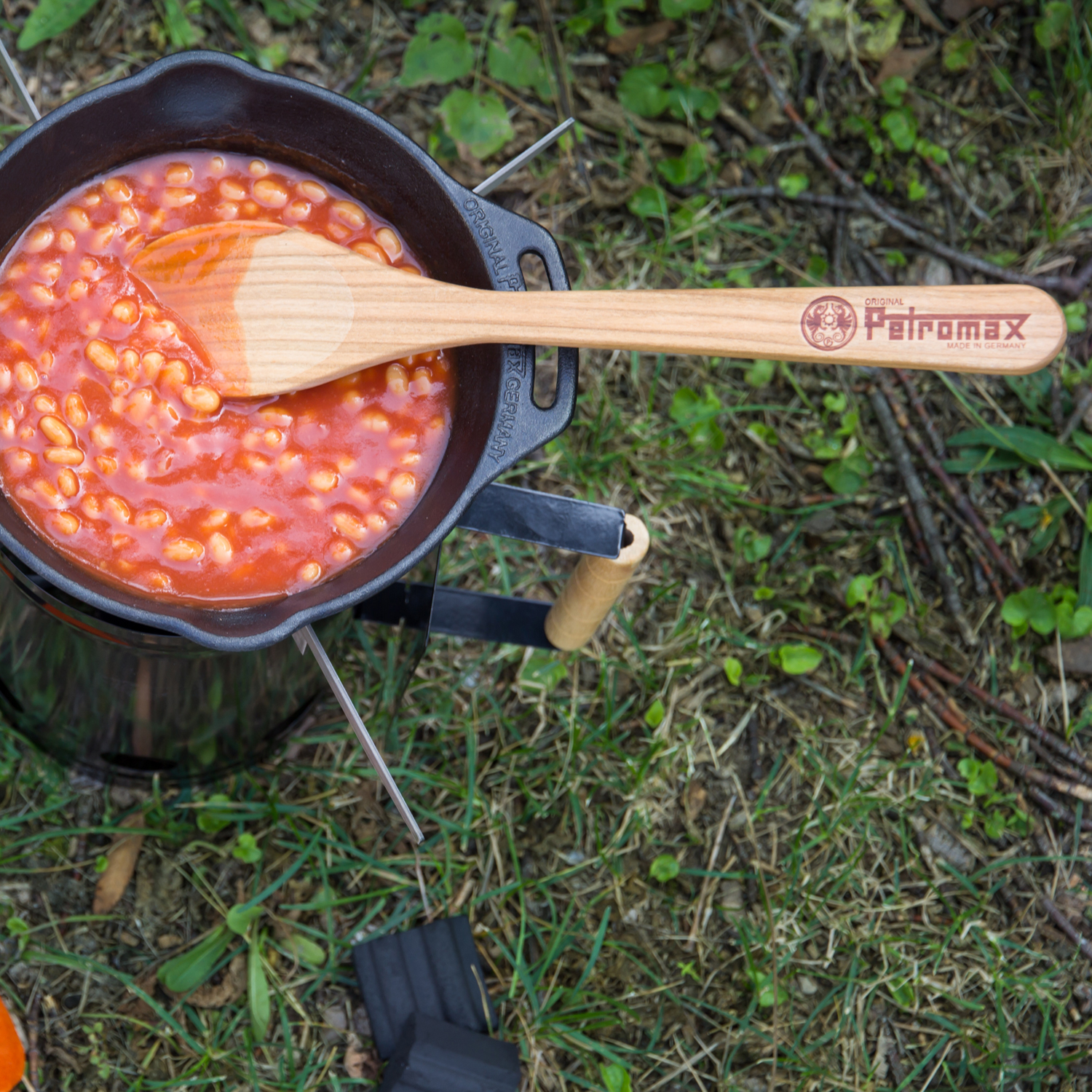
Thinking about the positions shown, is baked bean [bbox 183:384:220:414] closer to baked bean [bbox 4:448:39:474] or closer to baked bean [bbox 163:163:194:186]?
baked bean [bbox 4:448:39:474]

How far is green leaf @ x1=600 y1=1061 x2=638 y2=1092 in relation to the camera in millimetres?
2223

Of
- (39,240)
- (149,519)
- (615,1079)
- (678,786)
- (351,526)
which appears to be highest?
(39,240)

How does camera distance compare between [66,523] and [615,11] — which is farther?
[615,11]

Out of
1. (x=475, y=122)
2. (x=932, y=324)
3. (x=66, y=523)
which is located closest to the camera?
(x=932, y=324)

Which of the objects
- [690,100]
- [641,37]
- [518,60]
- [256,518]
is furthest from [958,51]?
[256,518]

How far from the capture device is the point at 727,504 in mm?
2559

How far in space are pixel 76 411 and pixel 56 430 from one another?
0.04m

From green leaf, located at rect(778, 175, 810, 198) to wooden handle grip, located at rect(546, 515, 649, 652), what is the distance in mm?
1336

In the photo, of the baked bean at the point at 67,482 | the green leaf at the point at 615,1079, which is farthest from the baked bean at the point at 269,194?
the green leaf at the point at 615,1079

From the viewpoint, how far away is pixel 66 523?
4.95ft

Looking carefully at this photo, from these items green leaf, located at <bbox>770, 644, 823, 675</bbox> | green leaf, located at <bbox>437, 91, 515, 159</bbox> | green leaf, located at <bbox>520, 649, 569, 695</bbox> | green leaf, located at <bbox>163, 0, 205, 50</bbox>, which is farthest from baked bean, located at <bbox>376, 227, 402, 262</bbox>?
green leaf, located at <bbox>770, 644, 823, 675</bbox>

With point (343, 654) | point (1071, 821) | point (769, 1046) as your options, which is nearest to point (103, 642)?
point (343, 654)

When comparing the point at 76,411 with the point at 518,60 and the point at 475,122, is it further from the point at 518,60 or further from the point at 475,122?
the point at 518,60

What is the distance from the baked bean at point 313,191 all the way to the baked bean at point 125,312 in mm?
337
